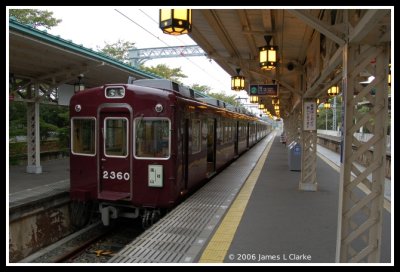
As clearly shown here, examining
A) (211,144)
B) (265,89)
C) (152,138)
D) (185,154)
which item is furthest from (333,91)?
(152,138)

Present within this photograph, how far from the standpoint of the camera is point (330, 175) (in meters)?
11.3

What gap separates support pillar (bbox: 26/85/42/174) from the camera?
11.3 metres

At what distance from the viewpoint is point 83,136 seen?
7277 mm

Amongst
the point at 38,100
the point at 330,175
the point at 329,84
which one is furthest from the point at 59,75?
the point at 330,175

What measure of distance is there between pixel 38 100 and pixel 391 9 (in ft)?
34.9

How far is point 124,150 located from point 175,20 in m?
3.39

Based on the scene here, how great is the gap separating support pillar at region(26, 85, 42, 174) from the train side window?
5.63 metres

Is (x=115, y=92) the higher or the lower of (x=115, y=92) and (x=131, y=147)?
the higher

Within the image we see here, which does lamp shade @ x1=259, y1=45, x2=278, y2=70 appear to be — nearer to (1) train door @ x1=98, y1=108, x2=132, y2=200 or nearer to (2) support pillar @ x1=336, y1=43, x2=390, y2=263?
(1) train door @ x1=98, y1=108, x2=132, y2=200

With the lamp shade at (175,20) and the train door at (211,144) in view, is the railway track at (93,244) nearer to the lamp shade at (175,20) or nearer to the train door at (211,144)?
the train door at (211,144)

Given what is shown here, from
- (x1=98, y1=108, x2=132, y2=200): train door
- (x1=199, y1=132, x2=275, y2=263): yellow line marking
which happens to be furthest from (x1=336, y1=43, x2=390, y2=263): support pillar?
(x1=98, y1=108, x2=132, y2=200): train door

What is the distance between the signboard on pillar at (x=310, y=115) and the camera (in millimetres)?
8750

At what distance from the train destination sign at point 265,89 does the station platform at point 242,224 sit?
3022 mm

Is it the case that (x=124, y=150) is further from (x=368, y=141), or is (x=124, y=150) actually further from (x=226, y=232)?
(x=368, y=141)
